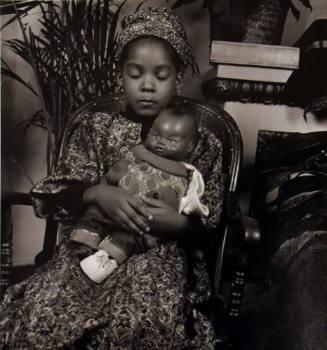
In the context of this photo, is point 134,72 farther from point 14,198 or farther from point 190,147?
point 14,198

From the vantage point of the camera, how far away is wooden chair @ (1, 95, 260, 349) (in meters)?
0.71

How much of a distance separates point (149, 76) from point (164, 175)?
18cm

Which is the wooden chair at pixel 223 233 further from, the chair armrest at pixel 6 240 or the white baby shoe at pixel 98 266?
the white baby shoe at pixel 98 266

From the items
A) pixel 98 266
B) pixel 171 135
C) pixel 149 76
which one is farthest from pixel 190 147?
pixel 98 266

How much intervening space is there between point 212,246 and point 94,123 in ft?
1.12

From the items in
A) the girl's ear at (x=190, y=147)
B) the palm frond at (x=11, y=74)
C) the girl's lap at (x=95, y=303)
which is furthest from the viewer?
the palm frond at (x=11, y=74)

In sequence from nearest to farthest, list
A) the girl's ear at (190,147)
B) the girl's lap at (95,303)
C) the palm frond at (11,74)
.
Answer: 1. the girl's lap at (95,303)
2. the girl's ear at (190,147)
3. the palm frond at (11,74)

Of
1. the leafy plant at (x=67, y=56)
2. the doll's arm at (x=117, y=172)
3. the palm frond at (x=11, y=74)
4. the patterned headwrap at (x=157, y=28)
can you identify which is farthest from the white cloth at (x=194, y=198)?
the palm frond at (x=11, y=74)

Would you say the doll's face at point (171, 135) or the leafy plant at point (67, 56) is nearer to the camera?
the doll's face at point (171, 135)

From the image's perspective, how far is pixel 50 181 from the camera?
2.64ft

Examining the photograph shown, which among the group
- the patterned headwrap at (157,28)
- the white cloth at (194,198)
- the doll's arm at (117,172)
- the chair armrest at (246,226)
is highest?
the patterned headwrap at (157,28)

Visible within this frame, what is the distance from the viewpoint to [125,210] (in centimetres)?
74

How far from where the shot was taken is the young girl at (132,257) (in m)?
0.66

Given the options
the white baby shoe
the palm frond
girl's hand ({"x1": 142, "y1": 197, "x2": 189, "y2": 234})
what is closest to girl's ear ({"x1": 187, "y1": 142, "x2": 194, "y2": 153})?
girl's hand ({"x1": 142, "y1": 197, "x2": 189, "y2": 234})
